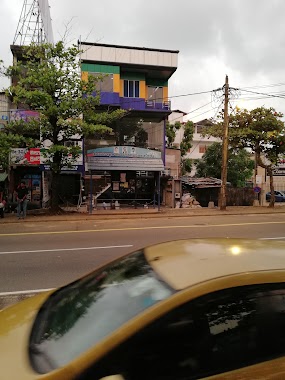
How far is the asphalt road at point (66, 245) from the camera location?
669 centimetres

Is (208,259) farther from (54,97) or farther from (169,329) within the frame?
(54,97)

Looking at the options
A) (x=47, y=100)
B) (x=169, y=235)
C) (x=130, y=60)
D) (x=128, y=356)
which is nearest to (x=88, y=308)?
(x=128, y=356)

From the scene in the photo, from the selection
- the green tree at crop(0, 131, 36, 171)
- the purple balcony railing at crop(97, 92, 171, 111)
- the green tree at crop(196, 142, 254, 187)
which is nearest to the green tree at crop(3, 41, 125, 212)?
the green tree at crop(0, 131, 36, 171)

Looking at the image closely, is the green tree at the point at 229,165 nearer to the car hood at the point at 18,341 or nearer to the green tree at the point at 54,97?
the green tree at the point at 54,97

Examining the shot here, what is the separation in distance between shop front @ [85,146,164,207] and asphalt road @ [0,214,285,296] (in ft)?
24.5

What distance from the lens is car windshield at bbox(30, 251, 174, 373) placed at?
6.39ft

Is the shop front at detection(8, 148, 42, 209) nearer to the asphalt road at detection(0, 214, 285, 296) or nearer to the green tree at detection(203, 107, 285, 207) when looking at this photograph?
the asphalt road at detection(0, 214, 285, 296)

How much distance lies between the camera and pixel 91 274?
120 inches

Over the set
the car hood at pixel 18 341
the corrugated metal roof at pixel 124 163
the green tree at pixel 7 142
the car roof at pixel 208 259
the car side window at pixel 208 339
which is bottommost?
the car hood at pixel 18 341

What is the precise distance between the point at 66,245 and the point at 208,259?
25.6 ft

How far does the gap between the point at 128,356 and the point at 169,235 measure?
9.78m

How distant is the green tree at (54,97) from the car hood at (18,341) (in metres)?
14.3

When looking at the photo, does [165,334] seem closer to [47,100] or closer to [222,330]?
[222,330]

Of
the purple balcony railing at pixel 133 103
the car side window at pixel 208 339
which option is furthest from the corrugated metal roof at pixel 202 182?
the car side window at pixel 208 339
